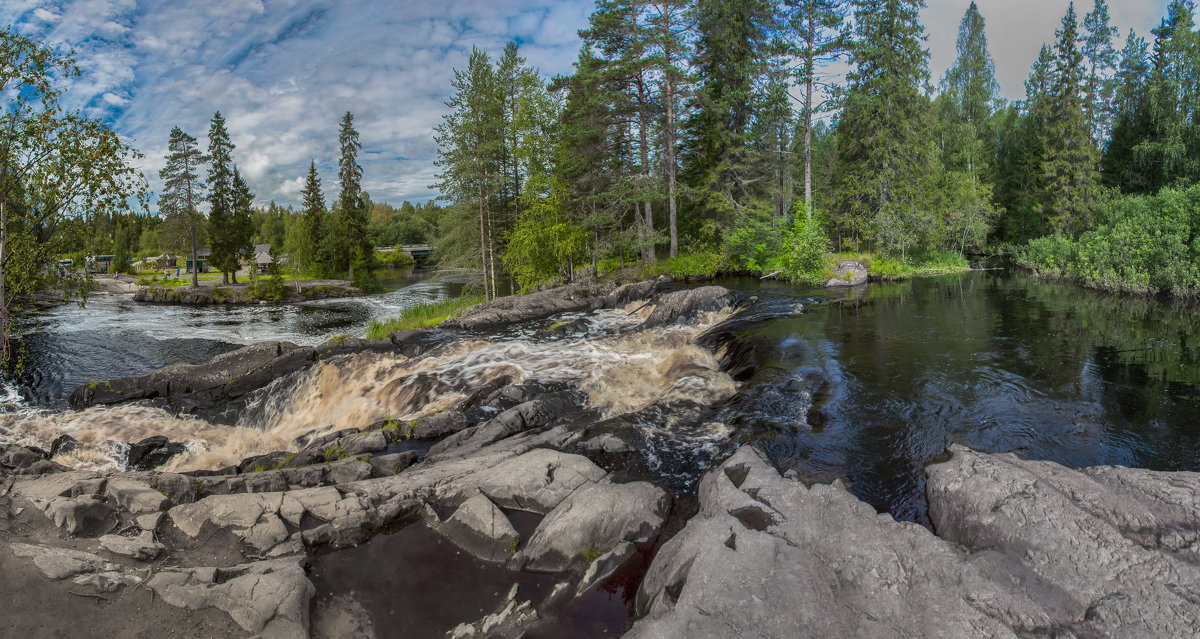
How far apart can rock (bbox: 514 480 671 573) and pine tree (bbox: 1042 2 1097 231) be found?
43.3 m

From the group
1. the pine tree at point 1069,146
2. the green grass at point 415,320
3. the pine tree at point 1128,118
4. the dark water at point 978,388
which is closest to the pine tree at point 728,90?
the dark water at point 978,388

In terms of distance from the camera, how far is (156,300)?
39781 mm

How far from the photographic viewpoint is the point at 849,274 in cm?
3105

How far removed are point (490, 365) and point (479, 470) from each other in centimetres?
676

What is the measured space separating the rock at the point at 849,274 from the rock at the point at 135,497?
97.8ft

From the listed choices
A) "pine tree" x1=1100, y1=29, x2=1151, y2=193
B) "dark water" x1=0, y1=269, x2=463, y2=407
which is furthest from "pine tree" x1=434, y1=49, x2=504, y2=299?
"pine tree" x1=1100, y1=29, x2=1151, y2=193

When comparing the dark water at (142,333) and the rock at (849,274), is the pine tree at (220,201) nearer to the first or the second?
the dark water at (142,333)

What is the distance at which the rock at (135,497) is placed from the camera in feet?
19.9

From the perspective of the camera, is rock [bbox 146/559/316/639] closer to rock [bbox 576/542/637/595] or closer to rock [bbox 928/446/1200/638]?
rock [bbox 576/542/637/595]

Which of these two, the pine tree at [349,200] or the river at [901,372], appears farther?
the pine tree at [349,200]

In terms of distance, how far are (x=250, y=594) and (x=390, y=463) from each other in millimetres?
3591

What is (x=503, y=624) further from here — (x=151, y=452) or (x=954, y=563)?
(x=151, y=452)

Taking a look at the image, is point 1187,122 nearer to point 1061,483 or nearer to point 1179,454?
point 1179,454

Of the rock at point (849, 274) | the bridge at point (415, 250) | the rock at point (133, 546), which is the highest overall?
the bridge at point (415, 250)
